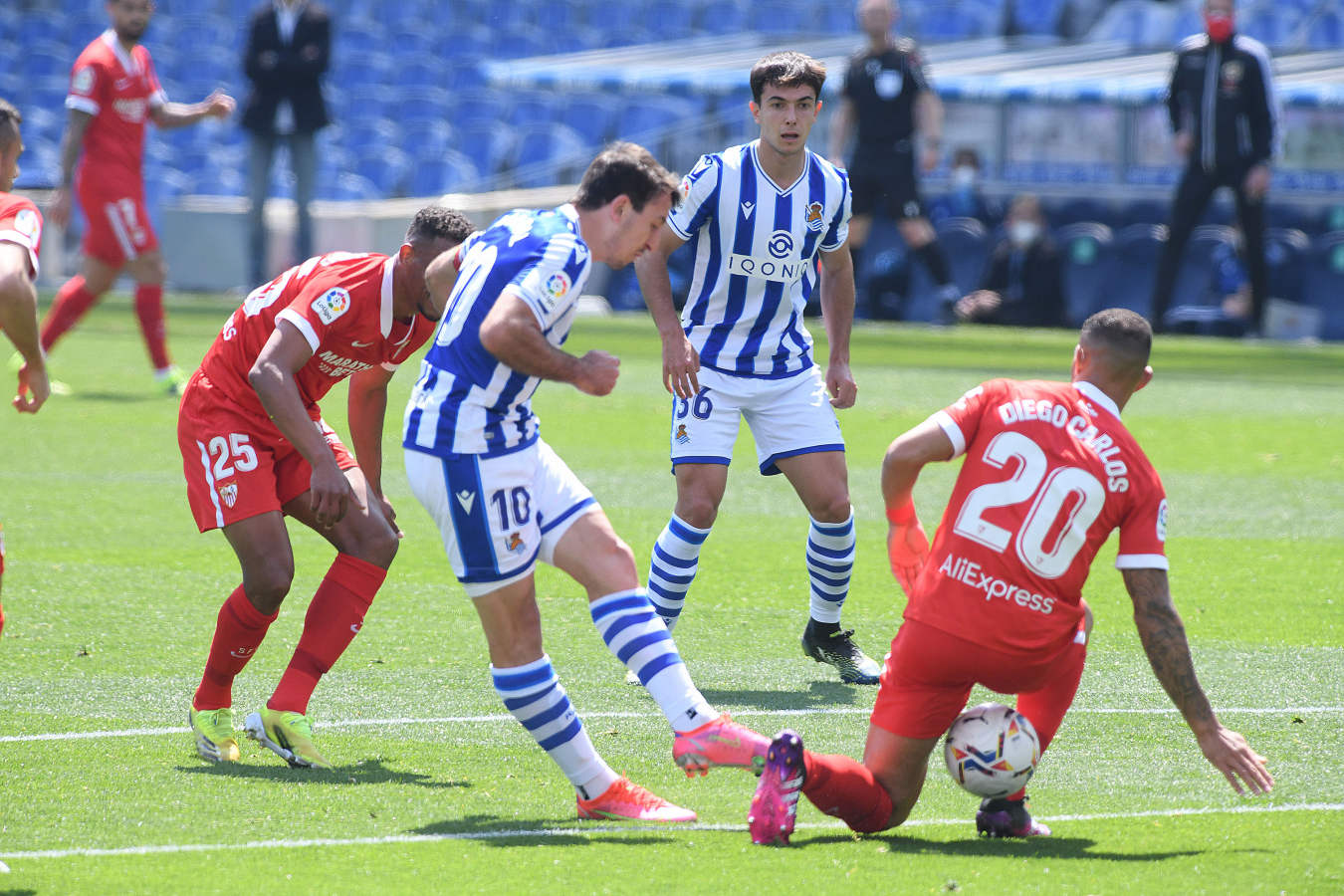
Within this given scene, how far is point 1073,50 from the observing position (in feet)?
74.8

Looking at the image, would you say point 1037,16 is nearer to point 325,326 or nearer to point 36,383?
point 325,326

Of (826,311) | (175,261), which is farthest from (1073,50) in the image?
(826,311)

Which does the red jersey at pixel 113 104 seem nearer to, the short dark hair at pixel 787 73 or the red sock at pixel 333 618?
the short dark hair at pixel 787 73

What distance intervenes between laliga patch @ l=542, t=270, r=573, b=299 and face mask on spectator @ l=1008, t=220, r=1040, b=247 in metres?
14.0

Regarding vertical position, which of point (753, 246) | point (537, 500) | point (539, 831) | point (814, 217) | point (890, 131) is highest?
point (814, 217)

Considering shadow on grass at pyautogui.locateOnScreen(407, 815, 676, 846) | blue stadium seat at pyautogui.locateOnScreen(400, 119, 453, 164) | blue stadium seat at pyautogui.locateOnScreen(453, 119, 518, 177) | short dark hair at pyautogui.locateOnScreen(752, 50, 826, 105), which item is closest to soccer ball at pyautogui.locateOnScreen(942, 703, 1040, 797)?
shadow on grass at pyautogui.locateOnScreen(407, 815, 676, 846)

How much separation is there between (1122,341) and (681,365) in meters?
1.95

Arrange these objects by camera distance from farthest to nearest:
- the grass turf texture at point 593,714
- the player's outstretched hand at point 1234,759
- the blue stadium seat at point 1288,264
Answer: the blue stadium seat at point 1288,264 → the player's outstretched hand at point 1234,759 → the grass turf texture at point 593,714

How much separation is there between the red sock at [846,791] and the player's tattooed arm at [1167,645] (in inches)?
28.6

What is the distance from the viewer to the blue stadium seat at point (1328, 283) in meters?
17.5

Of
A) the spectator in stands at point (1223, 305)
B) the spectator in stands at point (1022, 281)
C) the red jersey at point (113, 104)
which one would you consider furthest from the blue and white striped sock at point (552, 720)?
the spectator in stands at point (1223, 305)

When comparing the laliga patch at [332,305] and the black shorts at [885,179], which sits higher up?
the laliga patch at [332,305]

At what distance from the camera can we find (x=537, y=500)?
4449mm

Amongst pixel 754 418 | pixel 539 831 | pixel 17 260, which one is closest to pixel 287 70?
pixel 754 418
